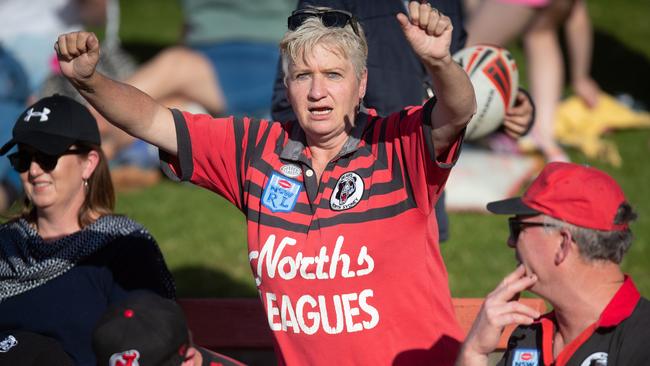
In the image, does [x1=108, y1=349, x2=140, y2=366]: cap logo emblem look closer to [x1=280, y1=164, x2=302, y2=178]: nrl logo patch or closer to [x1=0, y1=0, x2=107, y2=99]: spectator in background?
[x1=280, y1=164, x2=302, y2=178]: nrl logo patch

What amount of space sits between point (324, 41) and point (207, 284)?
127 inches

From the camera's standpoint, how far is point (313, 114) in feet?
12.0

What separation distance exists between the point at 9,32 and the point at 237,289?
3.45m

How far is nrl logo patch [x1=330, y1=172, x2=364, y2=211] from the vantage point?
3.65m

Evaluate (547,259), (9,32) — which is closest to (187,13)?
(9,32)

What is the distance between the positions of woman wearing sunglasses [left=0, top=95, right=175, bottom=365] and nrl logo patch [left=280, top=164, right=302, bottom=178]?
92cm

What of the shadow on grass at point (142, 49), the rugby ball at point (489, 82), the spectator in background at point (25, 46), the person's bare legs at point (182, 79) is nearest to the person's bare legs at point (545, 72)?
the person's bare legs at point (182, 79)

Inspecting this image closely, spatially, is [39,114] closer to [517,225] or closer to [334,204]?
[334,204]

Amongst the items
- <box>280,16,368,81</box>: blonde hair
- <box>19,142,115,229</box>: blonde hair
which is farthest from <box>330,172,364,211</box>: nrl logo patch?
<box>19,142,115,229</box>: blonde hair

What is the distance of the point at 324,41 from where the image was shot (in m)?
3.63

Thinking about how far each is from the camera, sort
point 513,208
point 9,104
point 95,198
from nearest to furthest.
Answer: point 513,208, point 95,198, point 9,104

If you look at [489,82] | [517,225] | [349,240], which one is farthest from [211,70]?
[517,225]

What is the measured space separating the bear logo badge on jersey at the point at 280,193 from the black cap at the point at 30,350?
3.44ft

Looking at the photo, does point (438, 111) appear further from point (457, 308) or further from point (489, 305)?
point (457, 308)
